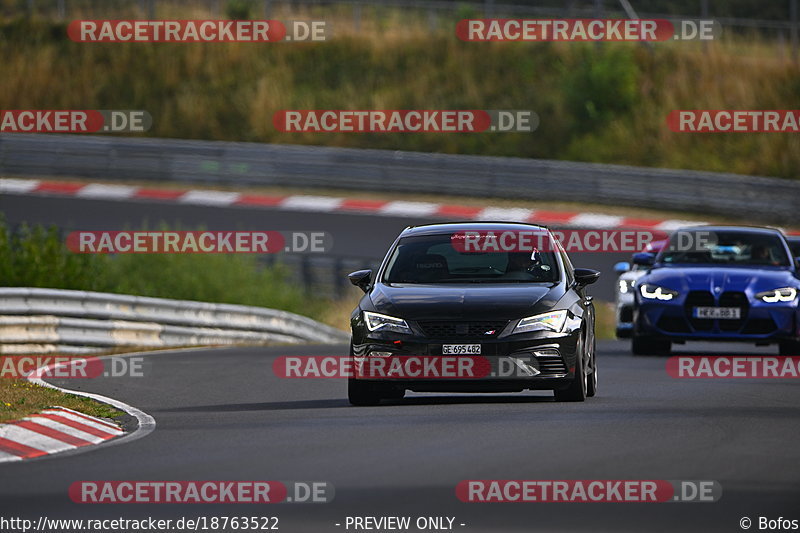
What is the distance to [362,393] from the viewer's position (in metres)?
14.2

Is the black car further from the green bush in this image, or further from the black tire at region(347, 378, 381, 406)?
→ the green bush

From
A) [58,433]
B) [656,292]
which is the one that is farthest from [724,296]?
[58,433]

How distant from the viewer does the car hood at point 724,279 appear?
755 inches

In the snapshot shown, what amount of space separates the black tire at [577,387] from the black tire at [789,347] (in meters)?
5.58

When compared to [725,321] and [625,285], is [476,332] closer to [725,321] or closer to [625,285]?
[725,321]

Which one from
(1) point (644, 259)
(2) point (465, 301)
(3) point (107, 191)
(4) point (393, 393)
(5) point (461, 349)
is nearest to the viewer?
(5) point (461, 349)

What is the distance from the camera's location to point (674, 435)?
11.8m

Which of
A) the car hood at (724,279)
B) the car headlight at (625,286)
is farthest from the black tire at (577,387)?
the car headlight at (625,286)

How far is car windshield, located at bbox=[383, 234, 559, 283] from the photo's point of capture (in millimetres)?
14695

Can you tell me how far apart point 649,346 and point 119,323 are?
690 centimetres

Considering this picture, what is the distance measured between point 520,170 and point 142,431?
→ 86.2 feet

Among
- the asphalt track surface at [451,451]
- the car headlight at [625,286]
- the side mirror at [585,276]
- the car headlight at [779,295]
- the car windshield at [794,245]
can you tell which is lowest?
the asphalt track surface at [451,451]

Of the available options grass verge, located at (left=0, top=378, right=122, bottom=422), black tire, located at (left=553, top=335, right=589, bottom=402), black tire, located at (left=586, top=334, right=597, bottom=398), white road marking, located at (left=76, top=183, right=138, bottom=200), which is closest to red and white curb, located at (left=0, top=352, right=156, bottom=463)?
grass verge, located at (left=0, top=378, right=122, bottom=422)

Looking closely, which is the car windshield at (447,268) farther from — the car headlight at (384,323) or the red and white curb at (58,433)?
the red and white curb at (58,433)
